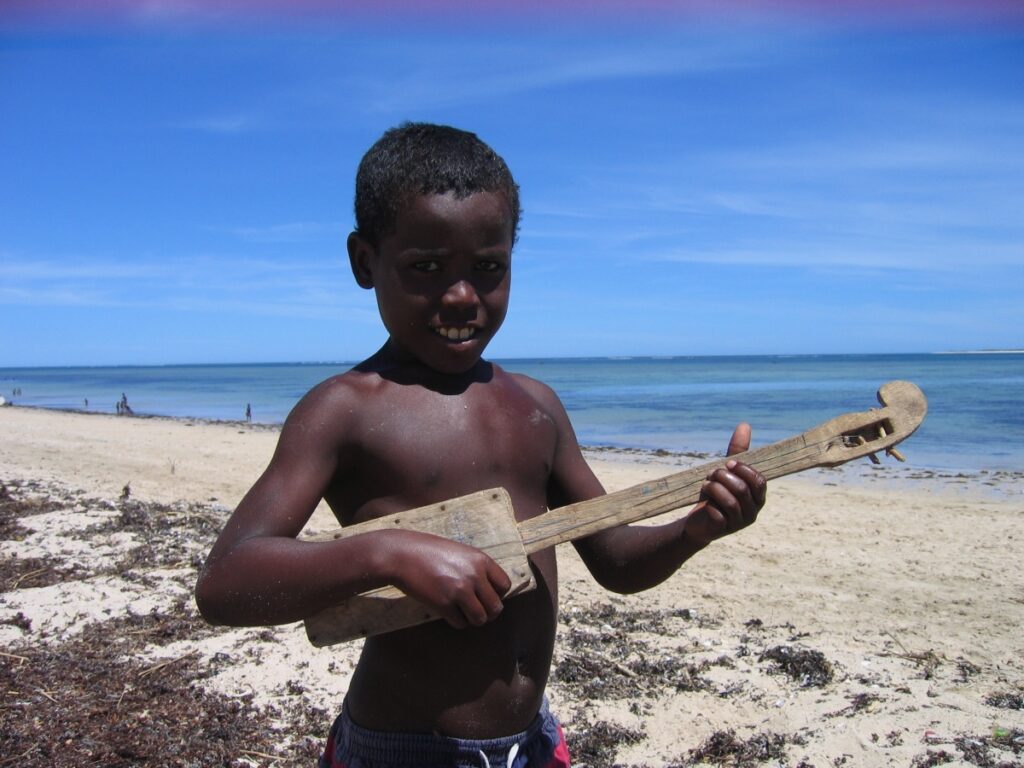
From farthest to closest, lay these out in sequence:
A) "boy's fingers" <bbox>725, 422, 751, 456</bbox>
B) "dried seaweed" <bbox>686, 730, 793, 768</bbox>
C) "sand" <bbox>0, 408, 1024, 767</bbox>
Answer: "sand" <bbox>0, 408, 1024, 767</bbox>, "dried seaweed" <bbox>686, 730, 793, 768</bbox>, "boy's fingers" <bbox>725, 422, 751, 456</bbox>

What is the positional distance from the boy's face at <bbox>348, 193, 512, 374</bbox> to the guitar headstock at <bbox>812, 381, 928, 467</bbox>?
76 centimetres

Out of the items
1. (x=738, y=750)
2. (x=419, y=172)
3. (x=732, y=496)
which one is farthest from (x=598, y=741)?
(x=419, y=172)

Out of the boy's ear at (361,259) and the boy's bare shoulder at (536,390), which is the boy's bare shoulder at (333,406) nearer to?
the boy's ear at (361,259)

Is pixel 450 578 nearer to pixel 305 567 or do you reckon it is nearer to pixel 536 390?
pixel 305 567

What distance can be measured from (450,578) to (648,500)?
0.45m

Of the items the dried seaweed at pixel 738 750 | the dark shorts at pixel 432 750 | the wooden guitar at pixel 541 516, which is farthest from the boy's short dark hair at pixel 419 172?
the dried seaweed at pixel 738 750

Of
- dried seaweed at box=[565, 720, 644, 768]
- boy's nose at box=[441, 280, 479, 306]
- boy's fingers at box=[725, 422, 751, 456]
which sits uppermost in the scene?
boy's nose at box=[441, 280, 479, 306]

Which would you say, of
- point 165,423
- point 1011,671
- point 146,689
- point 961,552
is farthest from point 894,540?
point 165,423

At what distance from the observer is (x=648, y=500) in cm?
166

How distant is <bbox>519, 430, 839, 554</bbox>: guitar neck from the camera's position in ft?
5.47

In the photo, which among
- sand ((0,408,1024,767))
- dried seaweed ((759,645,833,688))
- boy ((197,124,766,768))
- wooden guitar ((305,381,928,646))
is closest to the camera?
wooden guitar ((305,381,928,646))

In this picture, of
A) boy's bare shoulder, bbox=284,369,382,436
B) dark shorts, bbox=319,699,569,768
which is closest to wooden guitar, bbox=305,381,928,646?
boy's bare shoulder, bbox=284,369,382,436

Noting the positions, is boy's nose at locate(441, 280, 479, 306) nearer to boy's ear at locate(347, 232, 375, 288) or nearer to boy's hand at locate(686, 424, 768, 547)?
boy's ear at locate(347, 232, 375, 288)

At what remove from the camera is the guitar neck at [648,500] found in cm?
167
